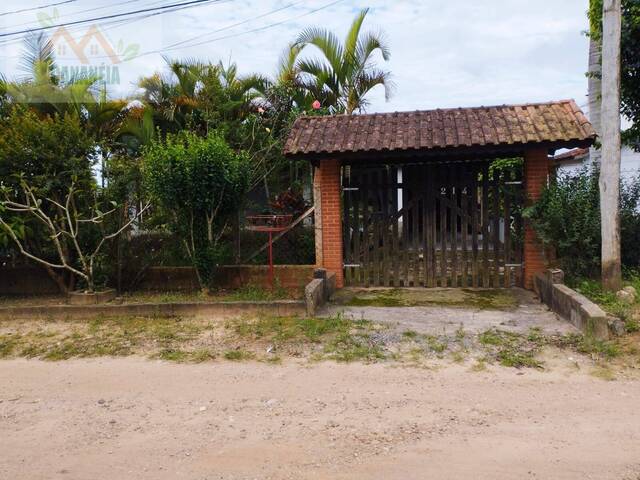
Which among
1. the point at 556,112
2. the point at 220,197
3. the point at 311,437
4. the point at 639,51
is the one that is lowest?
the point at 311,437

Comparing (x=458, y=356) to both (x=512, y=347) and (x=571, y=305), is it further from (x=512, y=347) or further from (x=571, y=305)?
(x=571, y=305)

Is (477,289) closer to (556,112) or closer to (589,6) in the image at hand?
(556,112)

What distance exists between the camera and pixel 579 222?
729cm

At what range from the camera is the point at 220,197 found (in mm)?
8242

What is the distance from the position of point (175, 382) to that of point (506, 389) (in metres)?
2.92

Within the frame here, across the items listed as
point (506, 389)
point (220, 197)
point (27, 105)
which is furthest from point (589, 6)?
point (27, 105)

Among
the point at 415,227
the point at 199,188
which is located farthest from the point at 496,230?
the point at 199,188

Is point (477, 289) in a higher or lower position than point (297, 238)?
lower

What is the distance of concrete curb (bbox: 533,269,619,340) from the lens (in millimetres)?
5496

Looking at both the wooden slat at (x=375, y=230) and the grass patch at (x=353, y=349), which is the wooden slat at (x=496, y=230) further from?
the grass patch at (x=353, y=349)

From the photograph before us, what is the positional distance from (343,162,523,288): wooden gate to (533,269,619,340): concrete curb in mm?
942

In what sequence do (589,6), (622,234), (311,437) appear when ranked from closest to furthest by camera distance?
1. (311,437)
2. (622,234)
3. (589,6)

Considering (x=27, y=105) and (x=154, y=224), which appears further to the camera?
(x=27, y=105)

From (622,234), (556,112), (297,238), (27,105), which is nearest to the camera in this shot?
(622,234)
